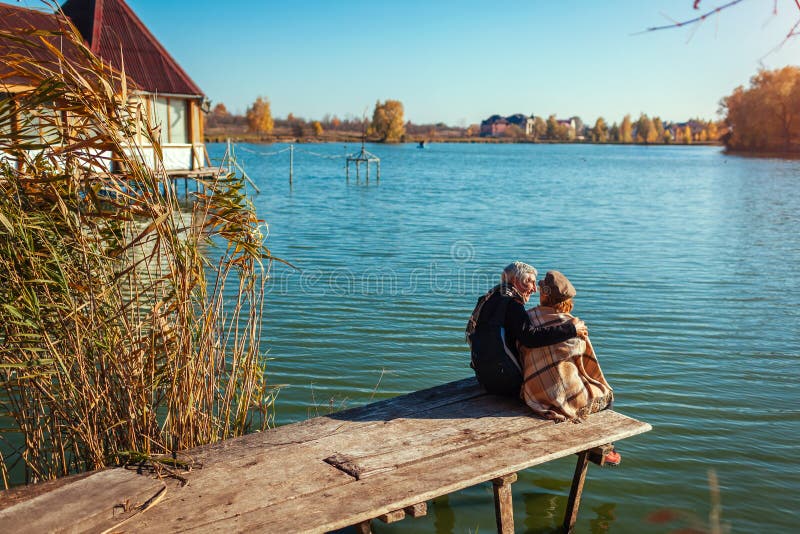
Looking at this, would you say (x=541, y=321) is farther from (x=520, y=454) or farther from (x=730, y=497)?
(x=730, y=497)

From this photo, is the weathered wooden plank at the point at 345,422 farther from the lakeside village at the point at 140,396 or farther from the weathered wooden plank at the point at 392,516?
the weathered wooden plank at the point at 392,516

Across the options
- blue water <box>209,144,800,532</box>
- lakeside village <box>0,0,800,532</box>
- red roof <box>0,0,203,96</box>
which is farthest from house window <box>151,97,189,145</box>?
lakeside village <box>0,0,800,532</box>

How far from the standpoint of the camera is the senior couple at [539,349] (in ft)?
15.9

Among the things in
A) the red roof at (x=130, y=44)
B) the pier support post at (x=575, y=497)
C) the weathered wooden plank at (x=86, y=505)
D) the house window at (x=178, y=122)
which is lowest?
the pier support post at (x=575, y=497)

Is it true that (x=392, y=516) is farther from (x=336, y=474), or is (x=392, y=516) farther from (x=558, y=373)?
(x=558, y=373)

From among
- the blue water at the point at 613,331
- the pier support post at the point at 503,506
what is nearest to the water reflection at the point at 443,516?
the blue water at the point at 613,331

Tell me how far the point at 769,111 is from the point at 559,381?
88.5 m

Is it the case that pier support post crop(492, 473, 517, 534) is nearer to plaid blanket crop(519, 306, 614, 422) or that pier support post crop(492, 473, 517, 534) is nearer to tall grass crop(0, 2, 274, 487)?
plaid blanket crop(519, 306, 614, 422)

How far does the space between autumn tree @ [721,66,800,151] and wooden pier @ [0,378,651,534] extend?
87.1 metres

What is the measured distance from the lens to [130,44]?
23.4m

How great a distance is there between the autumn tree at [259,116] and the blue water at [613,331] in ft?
407

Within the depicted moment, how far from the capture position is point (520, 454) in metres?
4.29

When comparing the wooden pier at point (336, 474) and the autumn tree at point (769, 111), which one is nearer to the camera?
the wooden pier at point (336, 474)

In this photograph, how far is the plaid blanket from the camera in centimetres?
483
